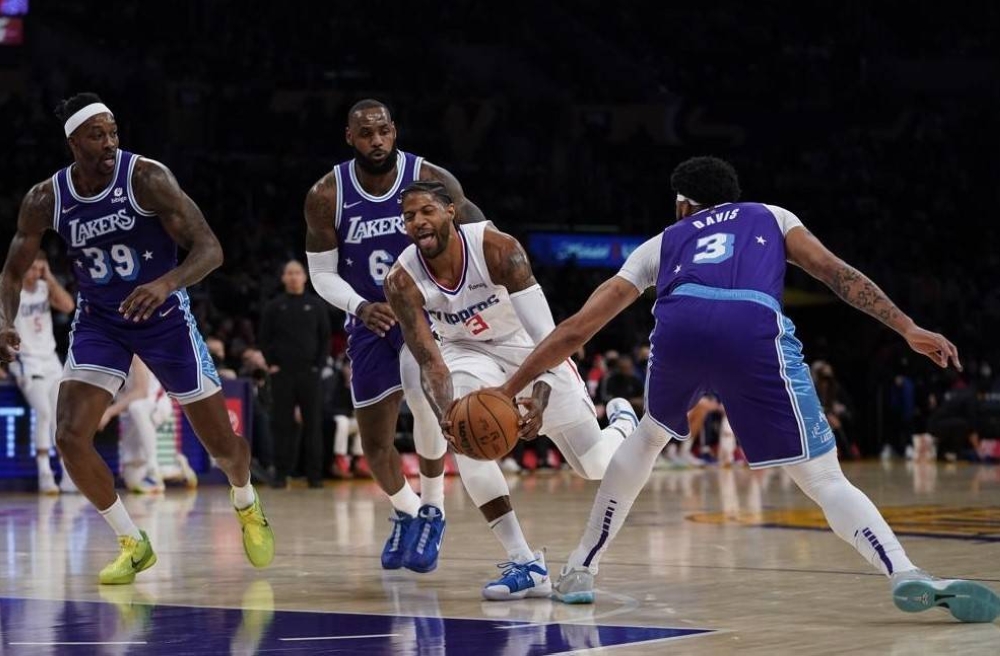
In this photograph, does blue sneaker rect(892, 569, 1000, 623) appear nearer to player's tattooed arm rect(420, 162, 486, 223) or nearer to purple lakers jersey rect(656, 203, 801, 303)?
purple lakers jersey rect(656, 203, 801, 303)

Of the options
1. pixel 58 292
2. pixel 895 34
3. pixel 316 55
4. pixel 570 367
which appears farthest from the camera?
pixel 895 34

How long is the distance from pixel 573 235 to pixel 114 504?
753 inches

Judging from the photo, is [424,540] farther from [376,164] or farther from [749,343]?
[749,343]

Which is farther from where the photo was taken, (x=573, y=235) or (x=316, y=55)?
(x=316, y=55)

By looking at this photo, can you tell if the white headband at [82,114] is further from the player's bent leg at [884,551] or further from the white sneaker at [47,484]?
the white sneaker at [47,484]

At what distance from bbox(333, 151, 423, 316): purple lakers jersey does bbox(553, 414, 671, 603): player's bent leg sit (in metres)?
1.93

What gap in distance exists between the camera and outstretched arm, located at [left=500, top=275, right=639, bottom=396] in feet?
20.4

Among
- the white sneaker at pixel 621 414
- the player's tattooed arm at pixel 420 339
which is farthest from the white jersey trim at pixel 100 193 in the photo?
the white sneaker at pixel 621 414

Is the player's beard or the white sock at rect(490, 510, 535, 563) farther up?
the player's beard

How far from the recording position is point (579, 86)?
3183 centimetres

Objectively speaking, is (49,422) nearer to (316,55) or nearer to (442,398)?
(442,398)

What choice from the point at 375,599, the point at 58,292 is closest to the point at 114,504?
the point at 375,599

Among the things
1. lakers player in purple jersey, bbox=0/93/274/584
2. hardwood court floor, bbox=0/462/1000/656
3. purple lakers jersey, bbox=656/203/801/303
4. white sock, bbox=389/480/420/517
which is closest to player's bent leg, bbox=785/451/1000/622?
hardwood court floor, bbox=0/462/1000/656

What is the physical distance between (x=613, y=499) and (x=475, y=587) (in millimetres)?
1053
